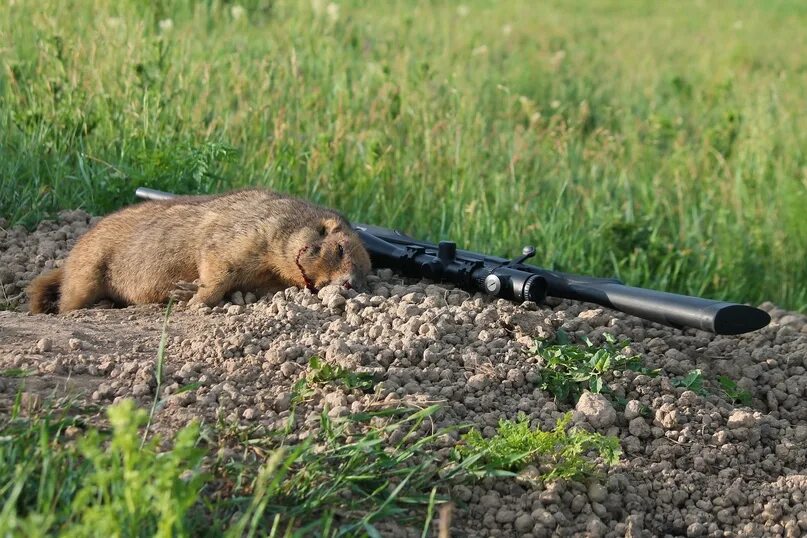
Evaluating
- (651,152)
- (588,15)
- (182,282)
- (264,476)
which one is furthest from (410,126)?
(588,15)

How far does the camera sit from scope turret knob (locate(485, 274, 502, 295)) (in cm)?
449

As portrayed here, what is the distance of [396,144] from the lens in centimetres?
746

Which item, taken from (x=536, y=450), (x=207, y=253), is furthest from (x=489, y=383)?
(x=207, y=253)

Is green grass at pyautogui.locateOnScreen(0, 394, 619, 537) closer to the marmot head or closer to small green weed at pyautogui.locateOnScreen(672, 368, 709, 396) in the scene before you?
small green weed at pyautogui.locateOnScreen(672, 368, 709, 396)

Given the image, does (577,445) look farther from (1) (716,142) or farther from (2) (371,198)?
(1) (716,142)

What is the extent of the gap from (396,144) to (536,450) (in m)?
4.31

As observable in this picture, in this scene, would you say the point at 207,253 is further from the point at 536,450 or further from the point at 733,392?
the point at 733,392

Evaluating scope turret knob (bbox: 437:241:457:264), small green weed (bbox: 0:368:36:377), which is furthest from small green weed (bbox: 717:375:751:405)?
small green weed (bbox: 0:368:36:377)

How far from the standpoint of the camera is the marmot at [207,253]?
4.74 meters

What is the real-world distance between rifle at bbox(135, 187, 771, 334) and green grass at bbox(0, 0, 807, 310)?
1.45 meters

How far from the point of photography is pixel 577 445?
11.4ft

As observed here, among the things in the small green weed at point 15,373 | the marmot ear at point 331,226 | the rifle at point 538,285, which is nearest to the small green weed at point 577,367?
the rifle at point 538,285

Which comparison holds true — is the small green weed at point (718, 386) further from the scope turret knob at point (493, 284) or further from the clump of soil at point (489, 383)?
the scope turret knob at point (493, 284)

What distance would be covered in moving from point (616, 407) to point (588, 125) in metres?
5.90
